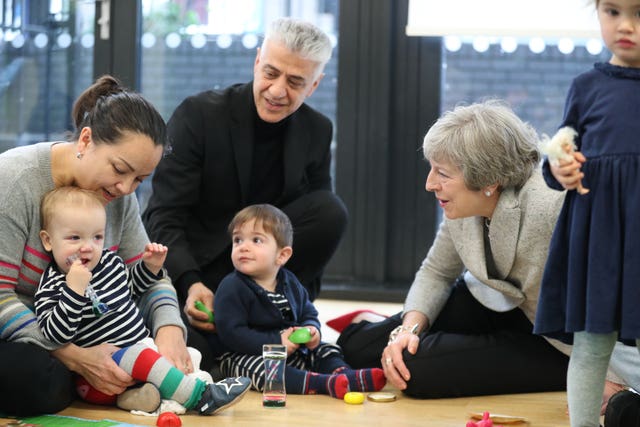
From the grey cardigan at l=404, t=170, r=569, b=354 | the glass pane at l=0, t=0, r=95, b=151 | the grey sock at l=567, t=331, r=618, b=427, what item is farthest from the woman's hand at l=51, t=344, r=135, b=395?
the glass pane at l=0, t=0, r=95, b=151

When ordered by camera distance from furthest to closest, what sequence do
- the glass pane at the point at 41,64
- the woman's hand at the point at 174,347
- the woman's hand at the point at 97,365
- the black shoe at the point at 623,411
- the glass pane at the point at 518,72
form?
1. the glass pane at the point at 41,64
2. the glass pane at the point at 518,72
3. the woman's hand at the point at 174,347
4. the woman's hand at the point at 97,365
5. the black shoe at the point at 623,411

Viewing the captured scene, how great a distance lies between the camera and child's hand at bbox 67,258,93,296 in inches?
83.4

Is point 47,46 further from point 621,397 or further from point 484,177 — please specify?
point 621,397

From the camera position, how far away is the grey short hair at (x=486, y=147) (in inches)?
91.4

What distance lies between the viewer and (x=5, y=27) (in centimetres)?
464

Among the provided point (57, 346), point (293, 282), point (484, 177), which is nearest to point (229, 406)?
point (57, 346)

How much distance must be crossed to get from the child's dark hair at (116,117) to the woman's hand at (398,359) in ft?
2.47

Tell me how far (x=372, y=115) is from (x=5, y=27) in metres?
1.77

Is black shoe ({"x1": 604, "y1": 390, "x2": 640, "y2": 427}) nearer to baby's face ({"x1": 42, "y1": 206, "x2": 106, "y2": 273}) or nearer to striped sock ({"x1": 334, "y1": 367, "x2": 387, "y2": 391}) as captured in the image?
striped sock ({"x1": 334, "y1": 367, "x2": 387, "y2": 391})

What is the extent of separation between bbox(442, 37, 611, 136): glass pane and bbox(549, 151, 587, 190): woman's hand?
8.20ft

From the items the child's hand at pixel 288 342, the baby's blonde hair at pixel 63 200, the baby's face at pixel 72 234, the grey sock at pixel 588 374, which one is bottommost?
the child's hand at pixel 288 342

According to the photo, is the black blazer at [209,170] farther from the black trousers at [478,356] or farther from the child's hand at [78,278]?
the child's hand at [78,278]

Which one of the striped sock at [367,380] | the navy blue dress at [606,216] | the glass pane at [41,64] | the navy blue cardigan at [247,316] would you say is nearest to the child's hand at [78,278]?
the navy blue cardigan at [247,316]

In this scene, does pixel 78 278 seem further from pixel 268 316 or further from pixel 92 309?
pixel 268 316
